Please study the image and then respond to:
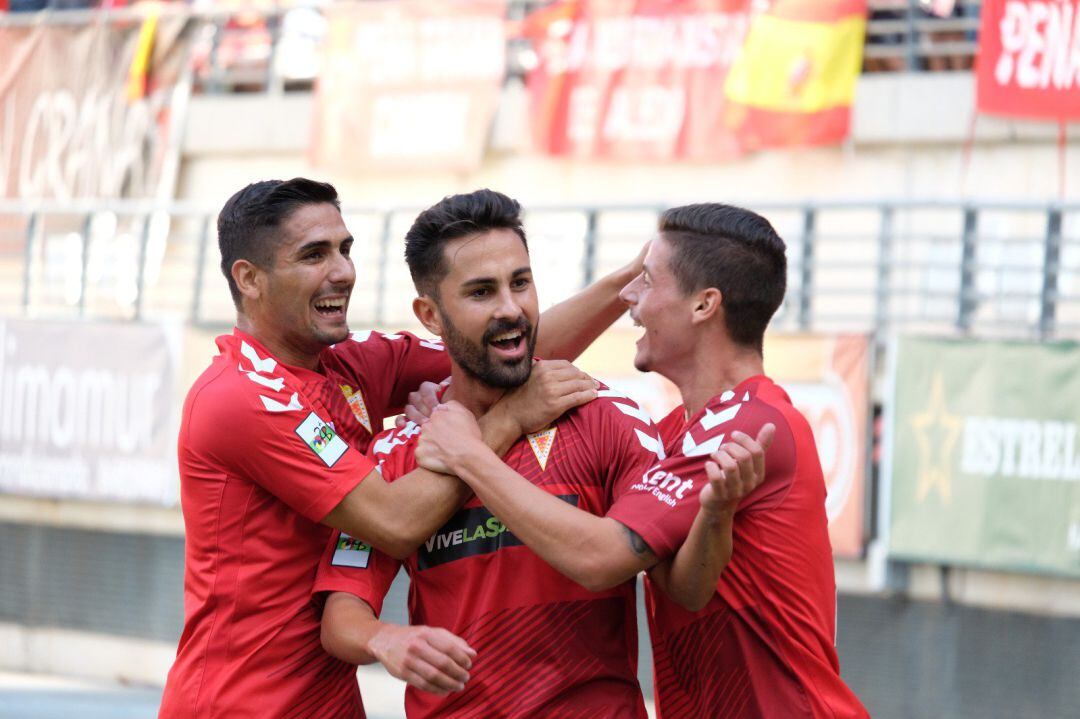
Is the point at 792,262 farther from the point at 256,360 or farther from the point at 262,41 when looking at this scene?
the point at 262,41

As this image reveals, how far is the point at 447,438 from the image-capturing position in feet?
12.4

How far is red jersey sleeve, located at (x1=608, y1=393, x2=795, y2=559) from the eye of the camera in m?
3.52

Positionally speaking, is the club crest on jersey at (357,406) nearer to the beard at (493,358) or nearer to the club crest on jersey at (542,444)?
the beard at (493,358)

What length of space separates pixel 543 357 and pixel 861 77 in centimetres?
1085

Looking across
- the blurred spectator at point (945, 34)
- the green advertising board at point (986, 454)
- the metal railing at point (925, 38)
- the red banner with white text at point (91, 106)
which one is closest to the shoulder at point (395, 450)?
the green advertising board at point (986, 454)

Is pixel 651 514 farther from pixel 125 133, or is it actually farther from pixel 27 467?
pixel 125 133

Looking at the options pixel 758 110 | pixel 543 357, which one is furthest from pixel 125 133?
pixel 543 357

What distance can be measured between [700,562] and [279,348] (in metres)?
1.51

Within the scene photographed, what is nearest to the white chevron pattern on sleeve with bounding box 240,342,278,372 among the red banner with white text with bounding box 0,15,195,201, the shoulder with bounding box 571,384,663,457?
the shoulder with bounding box 571,384,663,457

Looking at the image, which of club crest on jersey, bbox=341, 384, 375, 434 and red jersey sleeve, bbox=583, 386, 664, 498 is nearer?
red jersey sleeve, bbox=583, 386, 664, 498

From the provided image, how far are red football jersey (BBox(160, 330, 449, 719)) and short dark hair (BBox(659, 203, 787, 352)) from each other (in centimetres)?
102

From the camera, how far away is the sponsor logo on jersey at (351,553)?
392 centimetres

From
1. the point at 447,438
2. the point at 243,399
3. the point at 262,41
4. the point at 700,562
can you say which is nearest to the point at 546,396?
the point at 447,438

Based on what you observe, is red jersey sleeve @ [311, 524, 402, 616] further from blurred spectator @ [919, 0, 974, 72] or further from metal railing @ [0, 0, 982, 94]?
metal railing @ [0, 0, 982, 94]
